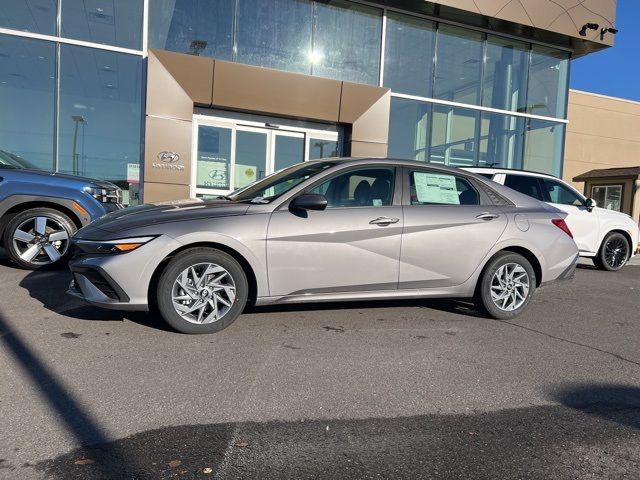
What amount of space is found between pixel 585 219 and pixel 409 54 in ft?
22.8

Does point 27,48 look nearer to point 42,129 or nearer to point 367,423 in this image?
point 42,129

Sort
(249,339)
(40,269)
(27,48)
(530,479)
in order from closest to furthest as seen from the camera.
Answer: (530,479), (249,339), (40,269), (27,48)

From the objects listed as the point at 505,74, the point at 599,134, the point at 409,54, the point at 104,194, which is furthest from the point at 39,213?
the point at 599,134

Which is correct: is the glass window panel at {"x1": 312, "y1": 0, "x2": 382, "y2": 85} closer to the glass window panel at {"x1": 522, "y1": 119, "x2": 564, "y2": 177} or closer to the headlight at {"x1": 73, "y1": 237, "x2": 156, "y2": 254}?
the glass window panel at {"x1": 522, "y1": 119, "x2": 564, "y2": 177}

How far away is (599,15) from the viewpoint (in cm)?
1541

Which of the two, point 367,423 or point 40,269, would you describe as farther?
point 40,269

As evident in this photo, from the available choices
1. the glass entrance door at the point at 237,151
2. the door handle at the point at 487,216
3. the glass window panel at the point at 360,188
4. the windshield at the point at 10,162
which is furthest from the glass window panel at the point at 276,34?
the door handle at the point at 487,216

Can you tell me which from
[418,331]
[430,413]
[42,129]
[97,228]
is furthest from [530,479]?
[42,129]

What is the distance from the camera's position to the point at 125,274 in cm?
428

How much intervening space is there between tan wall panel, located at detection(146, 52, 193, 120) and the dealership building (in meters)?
0.02

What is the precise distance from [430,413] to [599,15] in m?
16.3

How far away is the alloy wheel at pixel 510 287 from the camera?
217 inches

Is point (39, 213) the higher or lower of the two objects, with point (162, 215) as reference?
lower

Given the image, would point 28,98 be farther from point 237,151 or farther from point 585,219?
point 585,219
